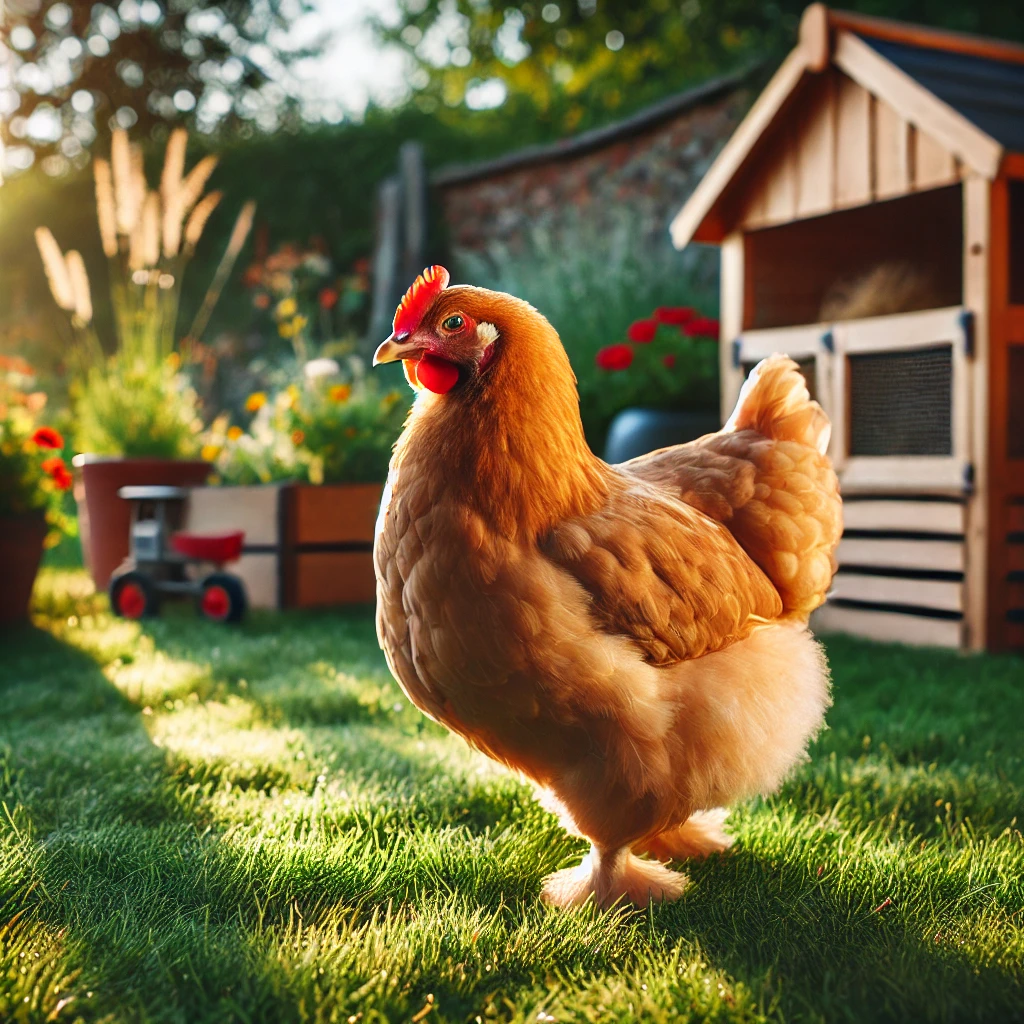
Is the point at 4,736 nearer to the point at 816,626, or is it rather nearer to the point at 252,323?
the point at 816,626

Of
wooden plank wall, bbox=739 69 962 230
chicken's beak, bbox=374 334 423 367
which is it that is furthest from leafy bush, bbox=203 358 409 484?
chicken's beak, bbox=374 334 423 367

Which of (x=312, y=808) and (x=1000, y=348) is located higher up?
(x=1000, y=348)

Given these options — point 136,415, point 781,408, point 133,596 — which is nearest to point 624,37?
point 136,415

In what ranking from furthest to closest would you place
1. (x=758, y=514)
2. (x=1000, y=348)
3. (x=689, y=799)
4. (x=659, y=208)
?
(x=659, y=208)
(x=1000, y=348)
(x=758, y=514)
(x=689, y=799)

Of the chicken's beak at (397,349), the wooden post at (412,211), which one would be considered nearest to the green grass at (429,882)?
the chicken's beak at (397,349)

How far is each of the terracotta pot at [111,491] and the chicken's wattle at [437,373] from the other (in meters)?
4.33

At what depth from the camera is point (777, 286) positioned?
512 centimetres

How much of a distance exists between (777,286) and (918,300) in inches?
27.1

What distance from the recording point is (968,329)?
405 centimetres

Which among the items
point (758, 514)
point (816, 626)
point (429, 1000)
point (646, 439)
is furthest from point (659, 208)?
point (429, 1000)

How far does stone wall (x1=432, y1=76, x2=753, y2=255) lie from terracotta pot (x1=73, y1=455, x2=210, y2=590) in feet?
14.1

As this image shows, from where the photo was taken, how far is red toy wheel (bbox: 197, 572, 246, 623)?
479cm

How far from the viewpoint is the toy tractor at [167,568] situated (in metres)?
4.82

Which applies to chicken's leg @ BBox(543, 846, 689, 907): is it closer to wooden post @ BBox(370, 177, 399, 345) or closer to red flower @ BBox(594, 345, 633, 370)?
red flower @ BBox(594, 345, 633, 370)
